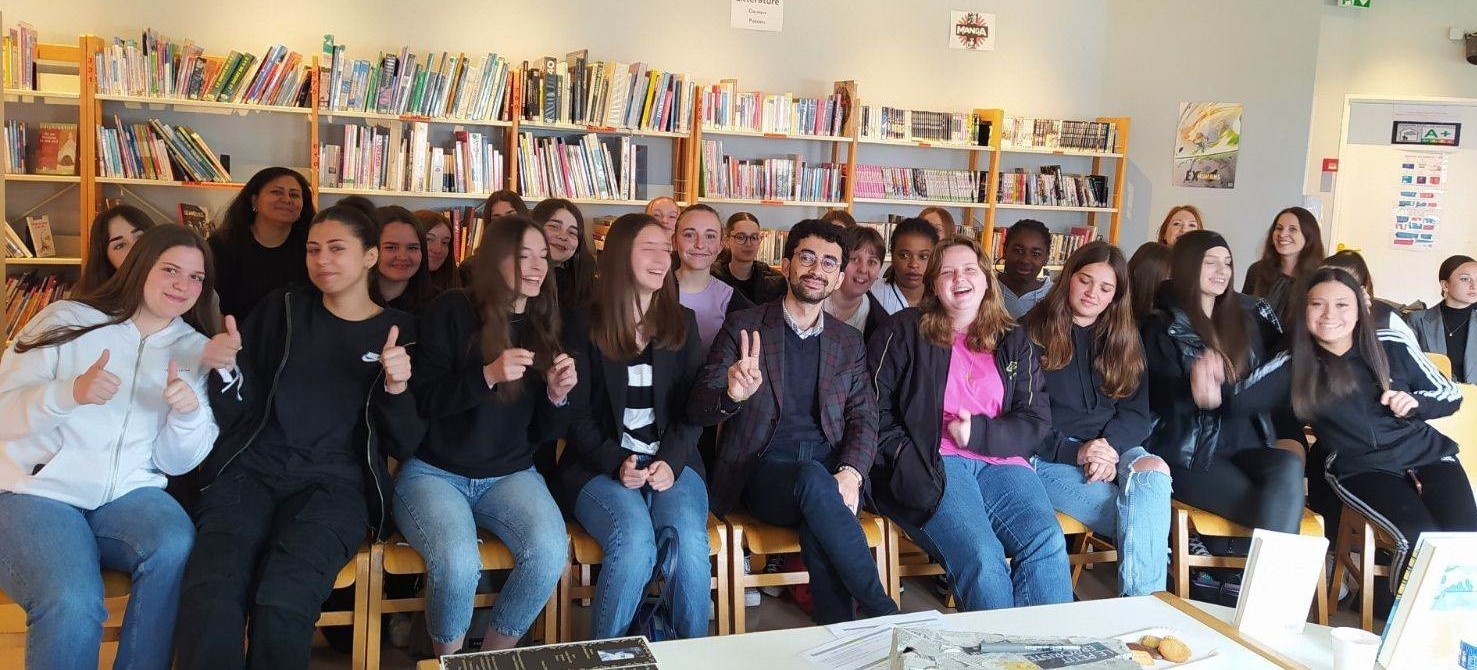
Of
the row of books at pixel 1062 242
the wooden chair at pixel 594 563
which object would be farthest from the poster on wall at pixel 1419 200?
the wooden chair at pixel 594 563

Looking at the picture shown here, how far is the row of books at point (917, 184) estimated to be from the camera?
262 inches

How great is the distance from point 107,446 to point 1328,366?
342 cm

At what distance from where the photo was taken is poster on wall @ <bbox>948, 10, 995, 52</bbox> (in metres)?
7.00

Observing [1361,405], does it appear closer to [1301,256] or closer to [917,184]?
[1301,256]

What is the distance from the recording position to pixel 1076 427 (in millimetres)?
3467

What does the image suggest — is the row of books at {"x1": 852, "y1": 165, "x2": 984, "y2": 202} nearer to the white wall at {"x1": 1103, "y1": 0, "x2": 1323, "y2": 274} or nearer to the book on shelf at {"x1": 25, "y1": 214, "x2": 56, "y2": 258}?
the white wall at {"x1": 1103, "y1": 0, "x2": 1323, "y2": 274}

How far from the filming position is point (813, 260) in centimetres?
314

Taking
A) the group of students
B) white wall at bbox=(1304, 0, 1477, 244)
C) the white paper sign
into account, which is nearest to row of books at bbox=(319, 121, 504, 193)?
the group of students

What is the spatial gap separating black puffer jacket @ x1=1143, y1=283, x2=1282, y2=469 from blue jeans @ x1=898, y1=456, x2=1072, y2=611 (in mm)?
649

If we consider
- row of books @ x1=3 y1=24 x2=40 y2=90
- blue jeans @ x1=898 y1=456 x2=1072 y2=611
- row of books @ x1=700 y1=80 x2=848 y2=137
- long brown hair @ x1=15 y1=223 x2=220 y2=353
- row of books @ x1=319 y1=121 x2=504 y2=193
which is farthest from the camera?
row of books @ x1=700 y1=80 x2=848 y2=137

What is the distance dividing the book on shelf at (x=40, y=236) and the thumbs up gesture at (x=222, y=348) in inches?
117

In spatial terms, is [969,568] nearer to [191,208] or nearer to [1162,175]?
[191,208]

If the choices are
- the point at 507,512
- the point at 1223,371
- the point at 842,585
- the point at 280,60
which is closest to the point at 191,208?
the point at 280,60

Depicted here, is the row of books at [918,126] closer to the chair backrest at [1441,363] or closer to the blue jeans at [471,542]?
the chair backrest at [1441,363]
